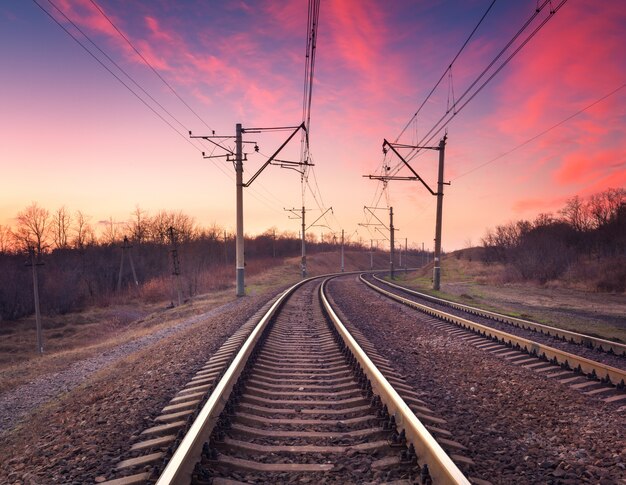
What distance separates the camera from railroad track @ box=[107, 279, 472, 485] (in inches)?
124

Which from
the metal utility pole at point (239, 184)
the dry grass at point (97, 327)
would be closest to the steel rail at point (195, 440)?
the dry grass at point (97, 327)

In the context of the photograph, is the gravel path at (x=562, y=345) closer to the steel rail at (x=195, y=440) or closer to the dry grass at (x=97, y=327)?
the steel rail at (x=195, y=440)

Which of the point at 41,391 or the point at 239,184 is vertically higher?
the point at 239,184

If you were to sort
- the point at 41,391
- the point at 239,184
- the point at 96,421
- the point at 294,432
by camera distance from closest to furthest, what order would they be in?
1. the point at 294,432
2. the point at 96,421
3. the point at 41,391
4. the point at 239,184

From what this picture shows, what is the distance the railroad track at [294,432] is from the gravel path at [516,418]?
1.07ft

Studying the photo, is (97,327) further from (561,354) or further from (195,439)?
(195,439)

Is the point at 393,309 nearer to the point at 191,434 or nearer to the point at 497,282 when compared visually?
the point at 191,434

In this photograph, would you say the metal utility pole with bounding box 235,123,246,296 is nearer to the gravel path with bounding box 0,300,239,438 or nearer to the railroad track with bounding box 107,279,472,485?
the gravel path with bounding box 0,300,239,438

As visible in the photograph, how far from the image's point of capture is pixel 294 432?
4.00m

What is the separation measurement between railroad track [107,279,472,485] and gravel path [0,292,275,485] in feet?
0.91

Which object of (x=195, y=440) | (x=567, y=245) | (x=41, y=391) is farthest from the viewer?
(x=567, y=245)

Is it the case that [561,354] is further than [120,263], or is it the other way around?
[120,263]

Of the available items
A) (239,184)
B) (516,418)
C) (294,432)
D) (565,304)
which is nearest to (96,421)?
(294,432)

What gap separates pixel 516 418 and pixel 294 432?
2.49m
